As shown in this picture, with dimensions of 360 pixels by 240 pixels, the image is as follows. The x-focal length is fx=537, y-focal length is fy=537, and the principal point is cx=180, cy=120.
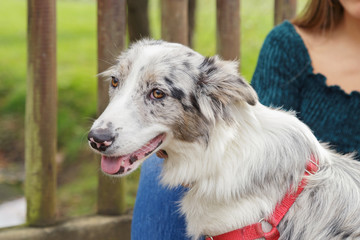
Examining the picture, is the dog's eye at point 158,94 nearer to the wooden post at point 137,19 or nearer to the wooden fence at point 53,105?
the wooden fence at point 53,105

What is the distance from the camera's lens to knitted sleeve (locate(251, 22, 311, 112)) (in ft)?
9.00

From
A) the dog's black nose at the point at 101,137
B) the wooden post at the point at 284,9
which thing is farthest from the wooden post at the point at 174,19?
the dog's black nose at the point at 101,137

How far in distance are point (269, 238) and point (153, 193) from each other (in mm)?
672

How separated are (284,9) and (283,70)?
1.04 m

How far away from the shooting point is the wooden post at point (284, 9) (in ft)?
12.0

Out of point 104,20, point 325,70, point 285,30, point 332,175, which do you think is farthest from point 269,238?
point 104,20

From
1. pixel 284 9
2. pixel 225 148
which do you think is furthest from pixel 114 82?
pixel 284 9

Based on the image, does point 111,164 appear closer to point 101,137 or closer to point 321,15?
point 101,137

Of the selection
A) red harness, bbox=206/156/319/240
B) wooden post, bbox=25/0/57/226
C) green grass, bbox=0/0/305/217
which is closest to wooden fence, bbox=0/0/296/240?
wooden post, bbox=25/0/57/226

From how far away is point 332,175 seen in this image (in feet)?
6.82

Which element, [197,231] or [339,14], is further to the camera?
[339,14]

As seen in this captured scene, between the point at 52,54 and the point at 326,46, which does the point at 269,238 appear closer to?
the point at 326,46

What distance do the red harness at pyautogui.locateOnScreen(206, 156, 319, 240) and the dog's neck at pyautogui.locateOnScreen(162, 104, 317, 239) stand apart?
0.02 meters

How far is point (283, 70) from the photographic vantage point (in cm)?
278
